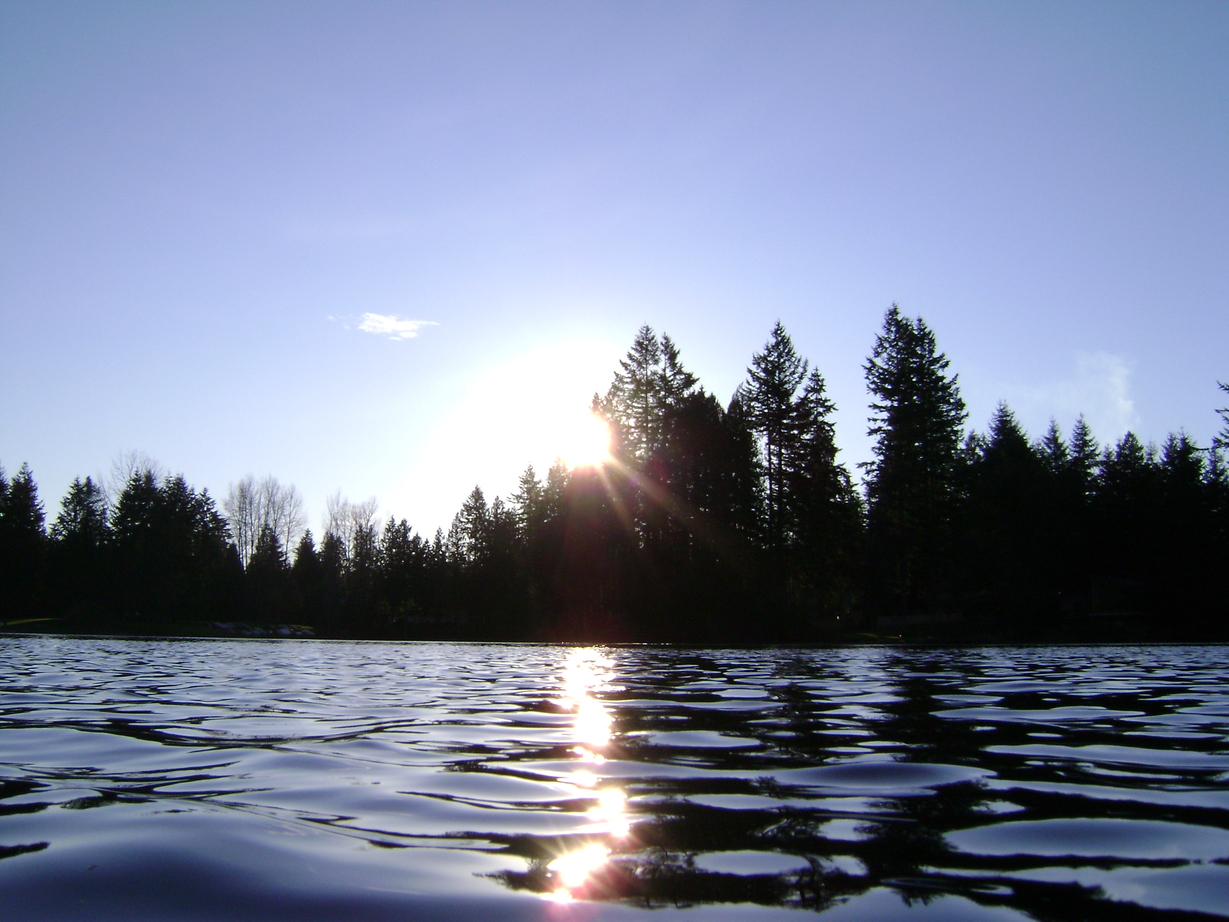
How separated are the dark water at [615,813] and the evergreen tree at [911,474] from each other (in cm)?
4501

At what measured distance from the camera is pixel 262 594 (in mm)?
69500

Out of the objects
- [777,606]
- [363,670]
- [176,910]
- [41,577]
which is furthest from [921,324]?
[41,577]

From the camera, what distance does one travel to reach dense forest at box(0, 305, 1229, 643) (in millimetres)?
40250

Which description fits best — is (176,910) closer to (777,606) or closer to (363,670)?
(363,670)

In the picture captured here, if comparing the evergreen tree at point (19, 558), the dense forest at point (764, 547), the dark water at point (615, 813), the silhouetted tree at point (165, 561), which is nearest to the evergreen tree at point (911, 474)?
the dense forest at point (764, 547)

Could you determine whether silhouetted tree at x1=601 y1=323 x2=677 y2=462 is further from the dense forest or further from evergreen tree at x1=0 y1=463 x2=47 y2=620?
evergreen tree at x1=0 y1=463 x2=47 y2=620

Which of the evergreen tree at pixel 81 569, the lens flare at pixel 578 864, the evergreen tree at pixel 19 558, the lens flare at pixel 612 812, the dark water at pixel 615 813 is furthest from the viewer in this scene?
the evergreen tree at pixel 19 558

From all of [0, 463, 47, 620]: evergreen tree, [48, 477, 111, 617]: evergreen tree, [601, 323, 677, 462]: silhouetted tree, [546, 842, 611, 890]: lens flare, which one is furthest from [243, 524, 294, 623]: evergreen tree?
[546, 842, 611, 890]: lens flare

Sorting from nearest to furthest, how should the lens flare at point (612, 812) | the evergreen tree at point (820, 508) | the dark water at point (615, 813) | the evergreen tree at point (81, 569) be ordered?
the dark water at point (615, 813), the lens flare at point (612, 812), the evergreen tree at point (820, 508), the evergreen tree at point (81, 569)

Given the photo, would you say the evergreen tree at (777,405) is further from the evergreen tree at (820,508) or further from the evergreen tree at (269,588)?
the evergreen tree at (269,588)

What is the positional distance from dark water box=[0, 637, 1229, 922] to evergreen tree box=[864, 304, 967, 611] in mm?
45014

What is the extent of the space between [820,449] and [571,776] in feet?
161

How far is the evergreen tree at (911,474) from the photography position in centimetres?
4962

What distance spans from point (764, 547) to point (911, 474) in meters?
11.0
